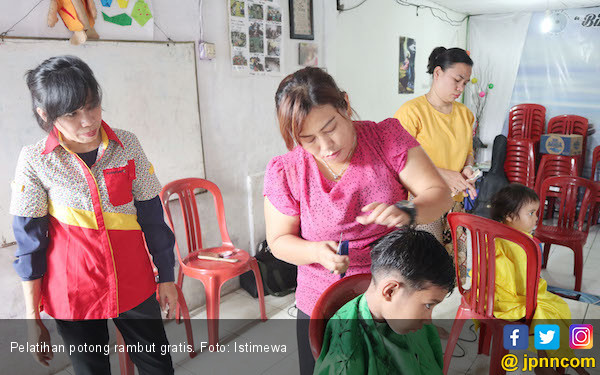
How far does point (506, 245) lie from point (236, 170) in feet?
5.99

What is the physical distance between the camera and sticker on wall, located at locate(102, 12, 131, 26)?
2193 millimetres

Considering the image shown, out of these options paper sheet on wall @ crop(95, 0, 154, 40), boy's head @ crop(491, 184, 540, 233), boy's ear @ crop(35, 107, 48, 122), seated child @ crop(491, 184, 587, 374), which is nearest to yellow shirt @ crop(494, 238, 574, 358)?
seated child @ crop(491, 184, 587, 374)

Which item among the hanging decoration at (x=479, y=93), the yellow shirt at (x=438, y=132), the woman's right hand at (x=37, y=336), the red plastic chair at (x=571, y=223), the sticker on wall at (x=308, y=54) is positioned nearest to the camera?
the woman's right hand at (x=37, y=336)

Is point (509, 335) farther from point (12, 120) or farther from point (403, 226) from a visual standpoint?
point (12, 120)

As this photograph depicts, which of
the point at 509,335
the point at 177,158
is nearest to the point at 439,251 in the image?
the point at 509,335

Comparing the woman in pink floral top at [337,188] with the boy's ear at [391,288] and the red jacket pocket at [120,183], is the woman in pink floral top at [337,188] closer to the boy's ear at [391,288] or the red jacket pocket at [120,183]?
the boy's ear at [391,288]

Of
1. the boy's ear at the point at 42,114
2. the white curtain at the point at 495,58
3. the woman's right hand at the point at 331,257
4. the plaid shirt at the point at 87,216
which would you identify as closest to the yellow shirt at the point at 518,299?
the woman's right hand at the point at 331,257

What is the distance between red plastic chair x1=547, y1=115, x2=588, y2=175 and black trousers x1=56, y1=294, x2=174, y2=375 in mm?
5021

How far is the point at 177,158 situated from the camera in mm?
2609

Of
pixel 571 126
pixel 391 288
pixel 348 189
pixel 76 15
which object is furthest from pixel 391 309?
pixel 571 126

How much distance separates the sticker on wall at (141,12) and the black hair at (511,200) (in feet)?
7.19

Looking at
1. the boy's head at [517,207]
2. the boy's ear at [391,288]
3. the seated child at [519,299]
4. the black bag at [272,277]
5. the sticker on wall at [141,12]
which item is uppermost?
the sticker on wall at [141,12]

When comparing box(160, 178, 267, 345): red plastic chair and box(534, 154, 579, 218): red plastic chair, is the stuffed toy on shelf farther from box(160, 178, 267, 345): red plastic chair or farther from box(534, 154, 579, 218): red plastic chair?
box(534, 154, 579, 218): red plastic chair

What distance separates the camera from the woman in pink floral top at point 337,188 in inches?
45.0
